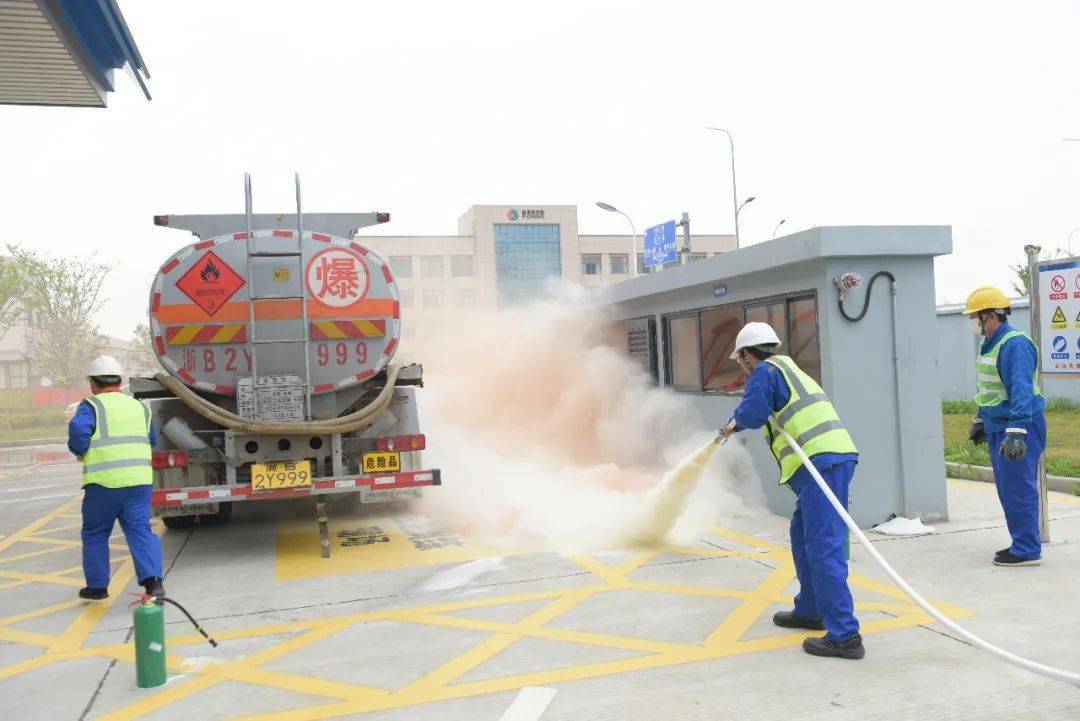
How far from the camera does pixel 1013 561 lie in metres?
6.49

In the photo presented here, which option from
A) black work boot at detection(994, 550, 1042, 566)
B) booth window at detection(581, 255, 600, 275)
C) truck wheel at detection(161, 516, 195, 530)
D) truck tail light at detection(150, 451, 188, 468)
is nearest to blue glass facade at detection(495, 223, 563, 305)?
booth window at detection(581, 255, 600, 275)

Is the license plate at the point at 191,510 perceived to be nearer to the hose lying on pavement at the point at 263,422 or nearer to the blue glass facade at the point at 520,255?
the hose lying on pavement at the point at 263,422

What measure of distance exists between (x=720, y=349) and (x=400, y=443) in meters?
4.02

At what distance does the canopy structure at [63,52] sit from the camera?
8.82 metres

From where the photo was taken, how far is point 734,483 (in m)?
9.25

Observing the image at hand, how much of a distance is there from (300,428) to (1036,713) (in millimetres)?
5854

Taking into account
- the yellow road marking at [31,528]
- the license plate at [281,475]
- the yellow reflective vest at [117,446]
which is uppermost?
the yellow reflective vest at [117,446]

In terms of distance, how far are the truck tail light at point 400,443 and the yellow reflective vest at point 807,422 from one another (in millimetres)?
4104

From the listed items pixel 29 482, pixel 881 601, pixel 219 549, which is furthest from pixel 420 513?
pixel 29 482

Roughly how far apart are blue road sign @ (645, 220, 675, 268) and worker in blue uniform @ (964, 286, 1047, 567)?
21594mm

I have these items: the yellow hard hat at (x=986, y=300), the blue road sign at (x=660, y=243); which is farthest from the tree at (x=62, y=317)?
the yellow hard hat at (x=986, y=300)

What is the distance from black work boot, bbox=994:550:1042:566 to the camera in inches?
255

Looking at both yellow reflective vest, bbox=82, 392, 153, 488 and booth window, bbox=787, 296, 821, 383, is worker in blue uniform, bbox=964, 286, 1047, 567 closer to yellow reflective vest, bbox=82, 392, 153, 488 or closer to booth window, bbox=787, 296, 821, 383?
booth window, bbox=787, 296, 821, 383

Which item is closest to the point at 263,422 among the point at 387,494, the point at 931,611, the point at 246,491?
the point at 246,491
